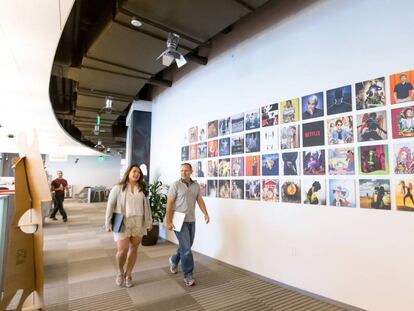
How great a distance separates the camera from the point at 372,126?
257 centimetres

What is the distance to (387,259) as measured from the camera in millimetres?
2395

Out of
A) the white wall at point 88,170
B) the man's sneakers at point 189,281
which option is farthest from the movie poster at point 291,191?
the white wall at point 88,170

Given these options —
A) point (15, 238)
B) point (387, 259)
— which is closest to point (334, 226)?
point (387, 259)

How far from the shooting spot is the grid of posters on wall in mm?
2400

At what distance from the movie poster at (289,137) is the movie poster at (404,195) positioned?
1.11m

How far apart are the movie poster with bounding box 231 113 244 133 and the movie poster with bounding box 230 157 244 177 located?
1.48 feet

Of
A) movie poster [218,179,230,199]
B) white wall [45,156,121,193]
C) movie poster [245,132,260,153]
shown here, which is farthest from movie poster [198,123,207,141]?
white wall [45,156,121,193]

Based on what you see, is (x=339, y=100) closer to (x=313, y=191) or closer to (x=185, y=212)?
(x=313, y=191)

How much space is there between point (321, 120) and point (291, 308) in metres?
2.10

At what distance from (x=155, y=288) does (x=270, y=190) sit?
76.7 inches

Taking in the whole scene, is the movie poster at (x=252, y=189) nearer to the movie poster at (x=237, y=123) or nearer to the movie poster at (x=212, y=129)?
the movie poster at (x=237, y=123)

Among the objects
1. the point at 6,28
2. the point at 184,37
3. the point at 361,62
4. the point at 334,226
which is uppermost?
the point at 184,37

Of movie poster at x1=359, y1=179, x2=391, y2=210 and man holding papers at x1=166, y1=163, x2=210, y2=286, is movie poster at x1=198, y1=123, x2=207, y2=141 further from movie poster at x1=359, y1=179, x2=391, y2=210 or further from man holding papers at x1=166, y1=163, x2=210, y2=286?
movie poster at x1=359, y1=179, x2=391, y2=210

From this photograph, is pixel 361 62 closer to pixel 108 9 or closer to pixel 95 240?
pixel 108 9
